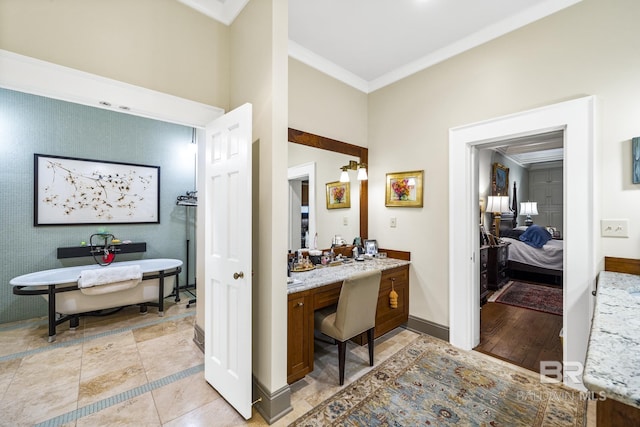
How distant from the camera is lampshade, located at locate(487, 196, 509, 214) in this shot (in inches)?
211

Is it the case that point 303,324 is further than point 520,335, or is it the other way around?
point 520,335

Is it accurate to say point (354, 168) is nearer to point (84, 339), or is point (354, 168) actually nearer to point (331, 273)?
point (331, 273)

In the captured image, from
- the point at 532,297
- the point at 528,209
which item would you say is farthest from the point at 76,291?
the point at 528,209

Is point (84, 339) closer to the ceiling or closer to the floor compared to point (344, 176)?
closer to the floor

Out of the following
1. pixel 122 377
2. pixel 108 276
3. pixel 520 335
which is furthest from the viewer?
pixel 108 276

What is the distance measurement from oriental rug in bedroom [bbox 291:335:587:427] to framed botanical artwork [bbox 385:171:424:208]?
1632mm

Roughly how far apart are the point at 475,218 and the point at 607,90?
4.33 ft

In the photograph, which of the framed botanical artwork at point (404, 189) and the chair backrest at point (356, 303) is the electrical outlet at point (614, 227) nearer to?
the framed botanical artwork at point (404, 189)

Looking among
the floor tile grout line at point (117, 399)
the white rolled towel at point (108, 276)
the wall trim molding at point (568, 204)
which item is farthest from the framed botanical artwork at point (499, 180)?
the white rolled towel at point (108, 276)

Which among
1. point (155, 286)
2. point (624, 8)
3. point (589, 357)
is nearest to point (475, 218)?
point (624, 8)

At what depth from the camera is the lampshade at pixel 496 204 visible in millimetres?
5359

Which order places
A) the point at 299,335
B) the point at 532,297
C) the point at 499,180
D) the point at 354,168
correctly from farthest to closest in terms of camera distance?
the point at 499,180 → the point at 532,297 → the point at 354,168 → the point at 299,335

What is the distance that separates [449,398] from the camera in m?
1.92

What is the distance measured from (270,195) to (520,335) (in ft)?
10.4
